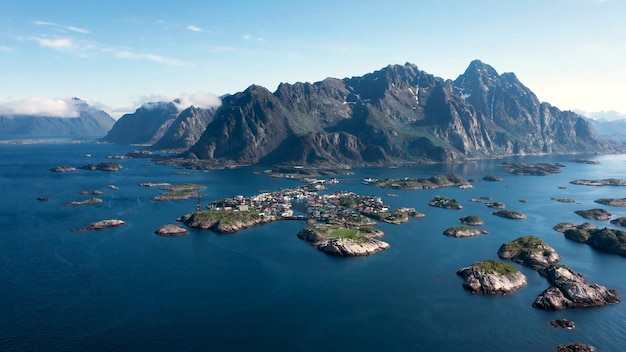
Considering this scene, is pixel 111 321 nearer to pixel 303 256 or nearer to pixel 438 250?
pixel 303 256

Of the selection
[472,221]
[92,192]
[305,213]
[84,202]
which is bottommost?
[472,221]

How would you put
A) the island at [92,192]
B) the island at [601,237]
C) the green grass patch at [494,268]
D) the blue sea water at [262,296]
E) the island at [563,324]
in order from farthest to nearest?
1. the island at [92,192]
2. the island at [601,237]
3. the green grass patch at [494,268]
4. the island at [563,324]
5. the blue sea water at [262,296]

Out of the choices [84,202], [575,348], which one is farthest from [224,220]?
[575,348]

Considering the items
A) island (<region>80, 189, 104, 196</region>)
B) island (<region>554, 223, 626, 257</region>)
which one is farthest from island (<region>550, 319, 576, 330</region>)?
island (<region>80, 189, 104, 196</region>)

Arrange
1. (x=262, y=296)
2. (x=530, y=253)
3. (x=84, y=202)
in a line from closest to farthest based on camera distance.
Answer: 1. (x=262, y=296)
2. (x=530, y=253)
3. (x=84, y=202)

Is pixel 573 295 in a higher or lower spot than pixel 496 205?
higher

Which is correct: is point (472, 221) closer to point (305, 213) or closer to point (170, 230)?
point (305, 213)

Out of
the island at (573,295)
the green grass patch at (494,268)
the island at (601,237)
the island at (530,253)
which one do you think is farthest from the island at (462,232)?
the island at (573,295)

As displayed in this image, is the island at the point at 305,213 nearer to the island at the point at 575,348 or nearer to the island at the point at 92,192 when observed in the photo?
the island at the point at 575,348
